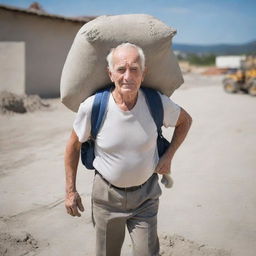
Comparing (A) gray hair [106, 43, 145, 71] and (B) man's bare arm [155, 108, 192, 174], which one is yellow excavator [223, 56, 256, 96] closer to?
(B) man's bare arm [155, 108, 192, 174]

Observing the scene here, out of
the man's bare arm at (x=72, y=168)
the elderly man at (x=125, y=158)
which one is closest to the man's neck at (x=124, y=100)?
the elderly man at (x=125, y=158)

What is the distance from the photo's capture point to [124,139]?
2086mm

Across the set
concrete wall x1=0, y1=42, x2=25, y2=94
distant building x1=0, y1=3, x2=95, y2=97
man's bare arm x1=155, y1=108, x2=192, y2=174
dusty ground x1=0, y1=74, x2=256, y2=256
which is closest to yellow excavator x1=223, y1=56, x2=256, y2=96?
distant building x1=0, y1=3, x2=95, y2=97

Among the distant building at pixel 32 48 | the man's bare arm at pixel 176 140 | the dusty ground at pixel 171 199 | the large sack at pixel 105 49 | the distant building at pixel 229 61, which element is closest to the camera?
the large sack at pixel 105 49

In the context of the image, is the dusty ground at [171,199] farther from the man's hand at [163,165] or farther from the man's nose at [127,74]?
the man's nose at [127,74]

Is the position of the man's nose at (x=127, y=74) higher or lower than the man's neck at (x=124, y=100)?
higher

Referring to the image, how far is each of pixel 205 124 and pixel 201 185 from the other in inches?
182

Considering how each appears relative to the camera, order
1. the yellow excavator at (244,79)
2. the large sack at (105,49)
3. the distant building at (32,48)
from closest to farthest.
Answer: the large sack at (105,49) → the distant building at (32,48) → the yellow excavator at (244,79)

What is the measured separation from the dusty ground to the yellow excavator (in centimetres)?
898

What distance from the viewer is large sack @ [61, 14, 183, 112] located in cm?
214

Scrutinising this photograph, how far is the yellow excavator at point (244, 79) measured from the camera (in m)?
16.8

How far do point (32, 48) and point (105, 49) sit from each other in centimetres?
1247

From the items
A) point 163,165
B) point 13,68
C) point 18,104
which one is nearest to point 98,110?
point 163,165

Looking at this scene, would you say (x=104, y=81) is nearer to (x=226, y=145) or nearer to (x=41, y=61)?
(x=226, y=145)
